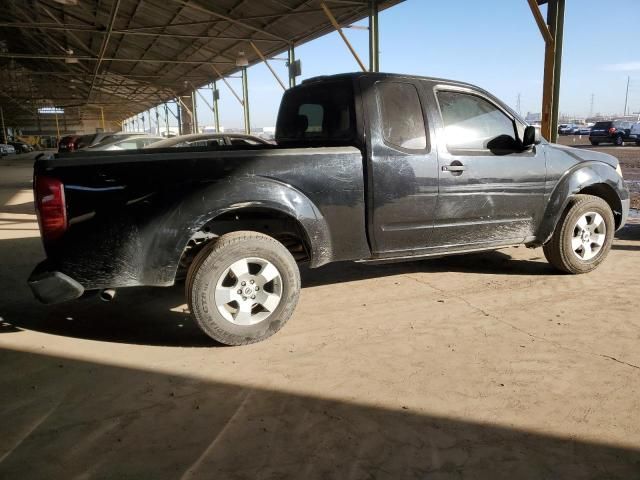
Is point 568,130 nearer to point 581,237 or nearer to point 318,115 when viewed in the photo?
point 581,237

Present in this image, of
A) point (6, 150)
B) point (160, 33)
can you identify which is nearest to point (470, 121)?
point (160, 33)

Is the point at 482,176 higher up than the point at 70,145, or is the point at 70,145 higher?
the point at 70,145

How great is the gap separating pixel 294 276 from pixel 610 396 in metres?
2.04

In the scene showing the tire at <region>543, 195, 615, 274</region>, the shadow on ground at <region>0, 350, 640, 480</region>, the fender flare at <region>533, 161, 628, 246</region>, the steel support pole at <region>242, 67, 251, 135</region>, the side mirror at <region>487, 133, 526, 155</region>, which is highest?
the steel support pole at <region>242, 67, 251, 135</region>

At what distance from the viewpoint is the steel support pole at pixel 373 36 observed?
39.2 ft

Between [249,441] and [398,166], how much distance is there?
2.32 meters

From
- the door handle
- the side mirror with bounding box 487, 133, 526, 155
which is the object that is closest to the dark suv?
the side mirror with bounding box 487, 133, 526, 155

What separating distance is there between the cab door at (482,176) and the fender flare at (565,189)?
118mm

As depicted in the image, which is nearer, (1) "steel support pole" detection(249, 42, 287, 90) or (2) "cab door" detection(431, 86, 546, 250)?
(2) "cab door" detection(431, 86, 546, 250)

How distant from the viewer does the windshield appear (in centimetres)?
386

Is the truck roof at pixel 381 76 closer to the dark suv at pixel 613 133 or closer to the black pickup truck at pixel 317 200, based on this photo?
the black pickup truck at pixel 317 200

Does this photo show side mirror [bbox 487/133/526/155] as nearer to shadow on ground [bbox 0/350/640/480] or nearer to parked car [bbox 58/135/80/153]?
shadow on ground [bbox 0/350/640/480]

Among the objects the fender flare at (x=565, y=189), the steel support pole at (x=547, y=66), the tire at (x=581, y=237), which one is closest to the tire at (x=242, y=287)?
the fender flare at (x=565, y=189)

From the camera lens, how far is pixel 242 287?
332 cm
